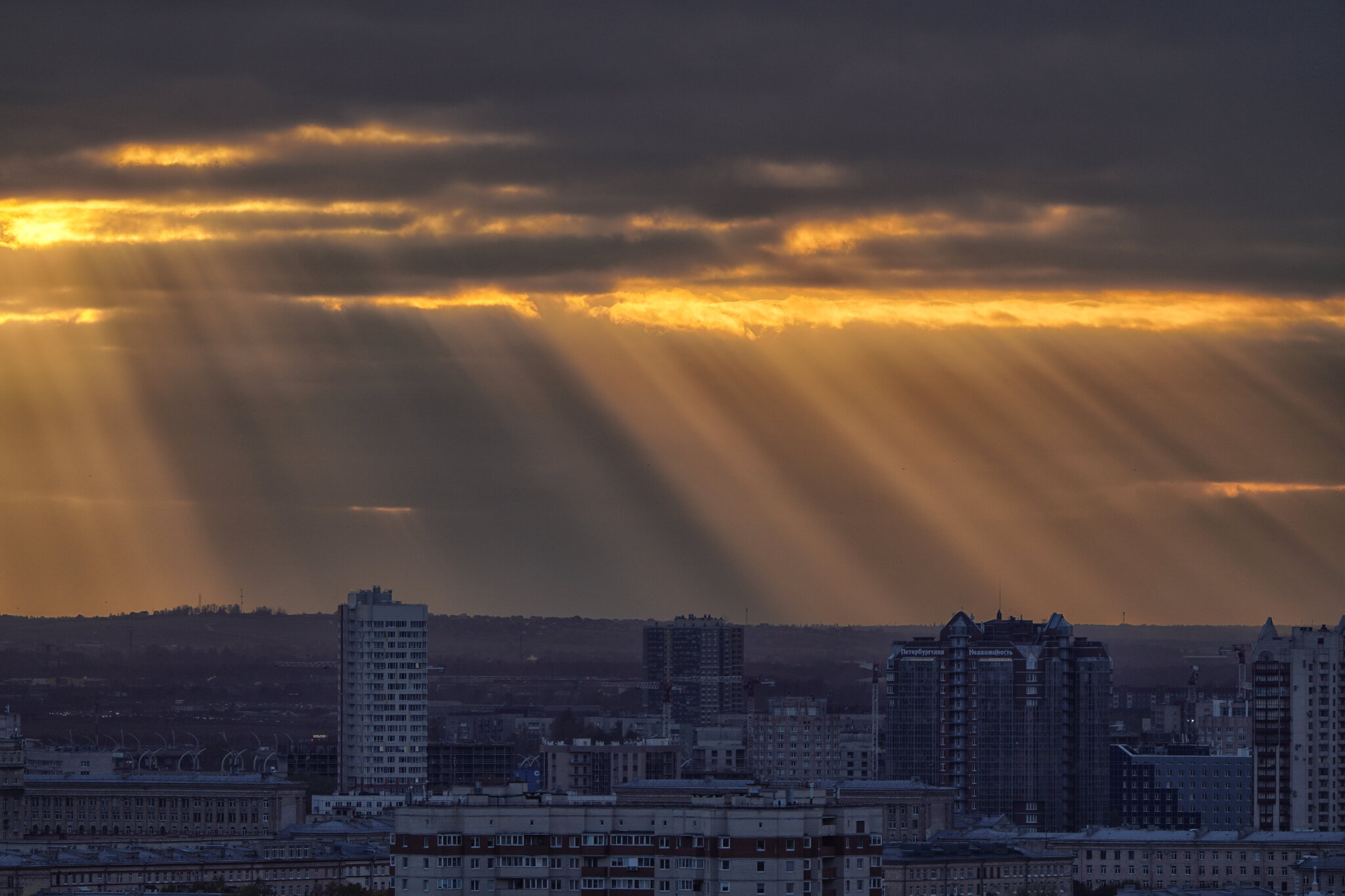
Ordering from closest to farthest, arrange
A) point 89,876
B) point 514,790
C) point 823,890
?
point 823,890
point 514,790
point 89,876

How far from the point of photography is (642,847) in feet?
449

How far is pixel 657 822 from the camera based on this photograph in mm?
137000

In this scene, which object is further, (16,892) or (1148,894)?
(1148,894)

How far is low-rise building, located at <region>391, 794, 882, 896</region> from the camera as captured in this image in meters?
133

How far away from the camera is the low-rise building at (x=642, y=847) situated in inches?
A: 5251

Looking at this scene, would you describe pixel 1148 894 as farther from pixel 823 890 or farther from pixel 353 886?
pixel 823 890

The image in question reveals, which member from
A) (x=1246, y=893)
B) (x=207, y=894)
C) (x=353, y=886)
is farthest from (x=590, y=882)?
(x=1246, y=893)

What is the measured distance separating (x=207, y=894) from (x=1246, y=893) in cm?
6708

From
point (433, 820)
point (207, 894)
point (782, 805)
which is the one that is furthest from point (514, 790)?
point (207, 894)

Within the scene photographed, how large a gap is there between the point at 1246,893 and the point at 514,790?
225 ft

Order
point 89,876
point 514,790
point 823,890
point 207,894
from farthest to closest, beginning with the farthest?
point 89,876, point 207,894, point 514,790, point 823,890

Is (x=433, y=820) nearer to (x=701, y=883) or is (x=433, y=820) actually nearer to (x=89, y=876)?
(x=701, y=883)

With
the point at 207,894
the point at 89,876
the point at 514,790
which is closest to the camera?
the point at 514,790

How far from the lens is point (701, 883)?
134875mm
